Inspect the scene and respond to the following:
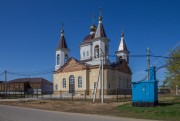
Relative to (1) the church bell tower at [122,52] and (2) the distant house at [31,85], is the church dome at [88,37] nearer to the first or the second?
(1) the church bell tower at [122,52]

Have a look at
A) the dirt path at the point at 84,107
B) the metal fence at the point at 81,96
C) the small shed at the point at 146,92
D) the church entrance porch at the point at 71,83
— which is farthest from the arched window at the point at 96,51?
the small shed at the point at 146,92

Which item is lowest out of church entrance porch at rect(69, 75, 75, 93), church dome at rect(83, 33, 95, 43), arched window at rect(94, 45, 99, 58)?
church entrance porch at rect(69, 75, 75, 93)

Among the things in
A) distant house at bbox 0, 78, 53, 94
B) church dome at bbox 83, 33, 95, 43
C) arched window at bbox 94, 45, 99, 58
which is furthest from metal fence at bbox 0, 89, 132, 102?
distant house at bbox 0, 78, 53, 94

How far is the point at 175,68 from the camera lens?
39062 mm

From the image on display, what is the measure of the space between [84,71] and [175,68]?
19.0 m

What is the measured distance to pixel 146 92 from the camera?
73.0 ft

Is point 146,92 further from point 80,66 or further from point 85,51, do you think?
point 85,51

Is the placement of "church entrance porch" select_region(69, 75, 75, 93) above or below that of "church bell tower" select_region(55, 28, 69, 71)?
below

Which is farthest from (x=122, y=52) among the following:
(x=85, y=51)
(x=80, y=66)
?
(x=80, y=66)

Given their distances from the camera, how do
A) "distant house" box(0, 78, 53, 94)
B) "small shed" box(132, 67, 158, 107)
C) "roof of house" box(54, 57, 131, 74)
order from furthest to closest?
"distant house" box(0, 78, 53, 94)
"roof of house" box(54, 57, 131, 74)
"small shed" box(132, 67, 158, 107)

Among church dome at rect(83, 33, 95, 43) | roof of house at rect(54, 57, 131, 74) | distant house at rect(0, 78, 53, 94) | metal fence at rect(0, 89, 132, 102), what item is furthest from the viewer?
distant house at rect(0, 78, 53, 94)

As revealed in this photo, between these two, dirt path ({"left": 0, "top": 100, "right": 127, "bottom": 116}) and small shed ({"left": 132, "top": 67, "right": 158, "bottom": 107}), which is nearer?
dirt path ({"left": 0, "top": 100, "right": 127, "bottom": 116})

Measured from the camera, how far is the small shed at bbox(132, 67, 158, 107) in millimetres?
21859

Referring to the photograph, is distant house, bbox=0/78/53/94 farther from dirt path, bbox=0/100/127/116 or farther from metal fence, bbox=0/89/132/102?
dirt path, bbox=0/100/127/116
